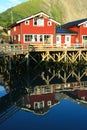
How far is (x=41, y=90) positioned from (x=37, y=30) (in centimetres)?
1932

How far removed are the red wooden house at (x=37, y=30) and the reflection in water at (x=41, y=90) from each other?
6055mm

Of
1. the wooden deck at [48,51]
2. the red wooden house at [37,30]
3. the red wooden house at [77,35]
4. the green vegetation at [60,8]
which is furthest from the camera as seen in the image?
the green vegetation at [60,8]

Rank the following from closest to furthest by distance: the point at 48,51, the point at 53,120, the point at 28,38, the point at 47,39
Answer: the point at 53,120 → the point at 48,51 → the point at 28,38 → the point at 47,39

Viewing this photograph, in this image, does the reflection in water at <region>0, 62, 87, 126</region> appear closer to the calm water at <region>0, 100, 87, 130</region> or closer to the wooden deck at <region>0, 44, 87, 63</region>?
the calm water at <region>0, 100, 87, 130</region>

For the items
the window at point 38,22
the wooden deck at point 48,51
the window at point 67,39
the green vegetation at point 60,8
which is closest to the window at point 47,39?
the window at point 38,22

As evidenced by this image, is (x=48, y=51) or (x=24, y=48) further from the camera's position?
(x=48, y=51)

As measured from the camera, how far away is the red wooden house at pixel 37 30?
50188mm

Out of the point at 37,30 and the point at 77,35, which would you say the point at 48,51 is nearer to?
the point at 37,30

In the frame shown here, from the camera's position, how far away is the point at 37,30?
50.8 meters

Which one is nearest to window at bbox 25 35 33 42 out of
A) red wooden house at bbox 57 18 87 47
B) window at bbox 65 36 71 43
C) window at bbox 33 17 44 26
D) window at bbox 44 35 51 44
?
window at bbox 33 17 44 26

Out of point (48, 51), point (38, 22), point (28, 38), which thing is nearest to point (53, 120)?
point (48, 51)

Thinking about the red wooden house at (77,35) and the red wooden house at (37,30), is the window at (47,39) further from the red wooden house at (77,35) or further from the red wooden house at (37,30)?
the red wooden house at (77,35)

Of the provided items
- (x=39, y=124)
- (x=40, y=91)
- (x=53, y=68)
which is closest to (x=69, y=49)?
(x=53, y=68)

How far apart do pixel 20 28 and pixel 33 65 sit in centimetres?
619
